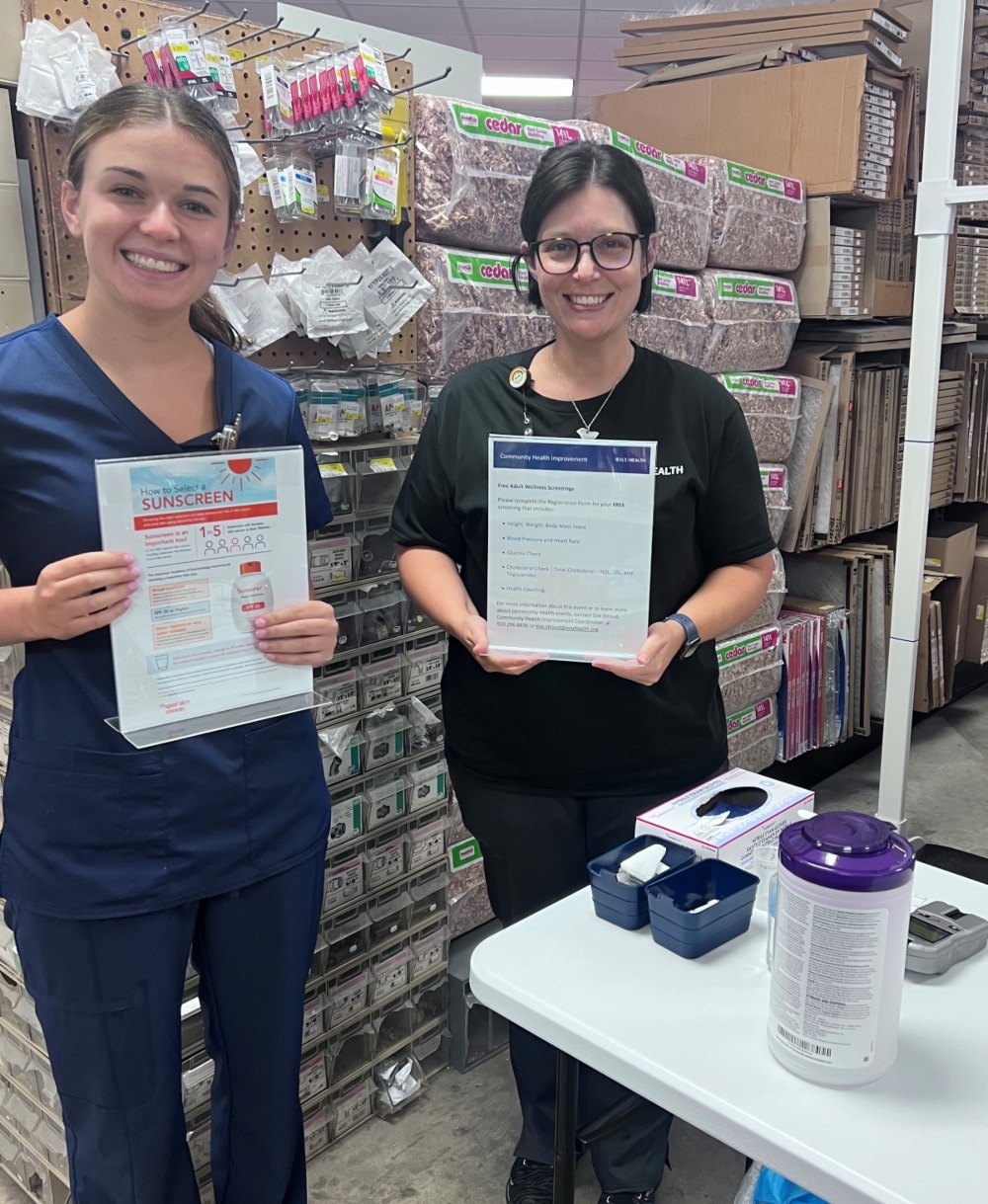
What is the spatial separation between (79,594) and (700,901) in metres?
0.72

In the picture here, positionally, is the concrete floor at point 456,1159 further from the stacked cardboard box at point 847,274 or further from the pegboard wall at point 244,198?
the stacked cardboard box at point 847,274

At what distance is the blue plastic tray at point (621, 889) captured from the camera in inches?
42.4

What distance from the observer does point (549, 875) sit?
153 cm

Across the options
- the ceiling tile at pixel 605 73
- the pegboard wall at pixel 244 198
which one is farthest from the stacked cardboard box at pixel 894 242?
the ceiling tile at pixel 605 73

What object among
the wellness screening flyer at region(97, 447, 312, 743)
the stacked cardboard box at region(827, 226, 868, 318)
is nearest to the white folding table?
the wellness screening flyer at region(97, 447, 312, 743)

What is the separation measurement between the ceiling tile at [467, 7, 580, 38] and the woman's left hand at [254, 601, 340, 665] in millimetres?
6247

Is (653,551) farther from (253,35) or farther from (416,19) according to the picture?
(416,19)

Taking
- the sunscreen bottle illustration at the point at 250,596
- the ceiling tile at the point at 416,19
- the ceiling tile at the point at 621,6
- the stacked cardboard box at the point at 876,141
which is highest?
the ceiling tile at the point at 416,19

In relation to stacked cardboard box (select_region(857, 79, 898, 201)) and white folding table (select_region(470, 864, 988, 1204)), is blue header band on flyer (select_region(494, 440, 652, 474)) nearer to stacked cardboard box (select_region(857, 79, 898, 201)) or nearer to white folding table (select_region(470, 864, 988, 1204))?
white folding table (select_region(470, 864, 988, 1204))

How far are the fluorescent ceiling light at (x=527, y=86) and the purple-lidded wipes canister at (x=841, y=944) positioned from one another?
8406 millimetres

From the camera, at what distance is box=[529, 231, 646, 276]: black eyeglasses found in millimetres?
1344

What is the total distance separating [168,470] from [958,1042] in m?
0.95

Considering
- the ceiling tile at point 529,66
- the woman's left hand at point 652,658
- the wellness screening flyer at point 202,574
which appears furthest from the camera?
the ceiling tile at point 529,66

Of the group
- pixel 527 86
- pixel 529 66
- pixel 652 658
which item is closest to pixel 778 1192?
pixel 652 658
